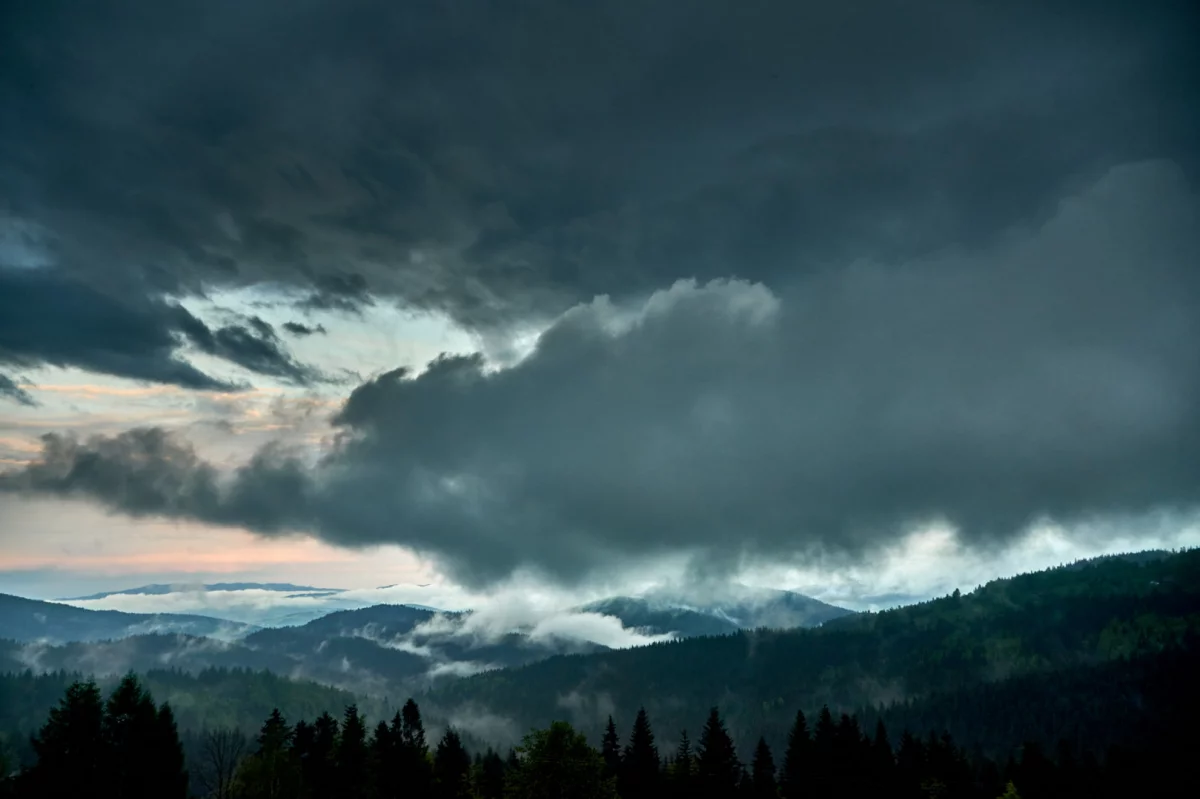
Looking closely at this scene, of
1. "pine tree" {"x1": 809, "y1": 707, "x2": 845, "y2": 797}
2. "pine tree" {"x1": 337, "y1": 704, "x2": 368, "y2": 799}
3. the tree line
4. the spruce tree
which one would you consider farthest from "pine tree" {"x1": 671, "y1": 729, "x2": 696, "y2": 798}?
the spruce tree

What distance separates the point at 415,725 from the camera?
11194 centimetres

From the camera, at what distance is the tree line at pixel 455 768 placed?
64812mm

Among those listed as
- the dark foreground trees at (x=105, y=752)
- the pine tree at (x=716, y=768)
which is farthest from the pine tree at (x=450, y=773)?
the dark foreground trees at (x=105, y=752)

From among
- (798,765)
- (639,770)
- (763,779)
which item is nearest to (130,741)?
(639,770)

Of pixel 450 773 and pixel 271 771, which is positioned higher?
pixel 271 771

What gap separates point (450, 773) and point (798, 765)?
45353 mm

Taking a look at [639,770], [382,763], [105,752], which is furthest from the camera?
[639,770]

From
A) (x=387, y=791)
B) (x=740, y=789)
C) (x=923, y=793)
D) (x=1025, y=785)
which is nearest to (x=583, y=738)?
(x=387, y=791)

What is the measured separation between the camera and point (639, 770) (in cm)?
11362

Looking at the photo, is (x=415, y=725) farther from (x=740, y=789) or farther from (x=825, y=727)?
(x=825, y=727)

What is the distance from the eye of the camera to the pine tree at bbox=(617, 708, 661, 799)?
362 ft

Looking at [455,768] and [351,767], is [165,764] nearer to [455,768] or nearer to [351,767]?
[351,767]

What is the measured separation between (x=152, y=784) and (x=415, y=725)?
151 ft

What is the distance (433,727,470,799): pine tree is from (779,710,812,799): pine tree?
42370 millimetres
